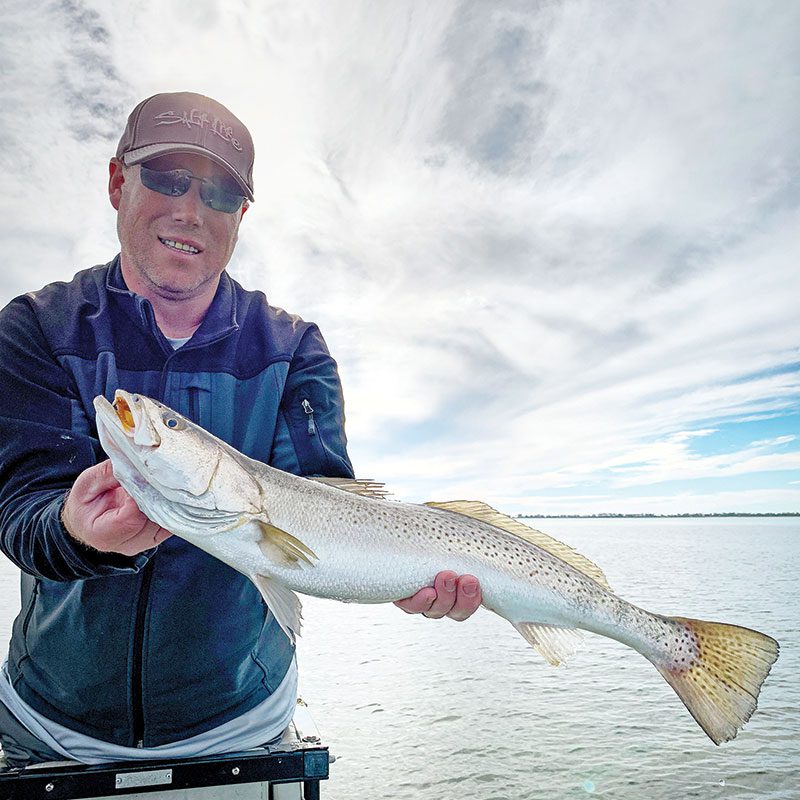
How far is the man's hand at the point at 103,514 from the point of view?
265 centimetres

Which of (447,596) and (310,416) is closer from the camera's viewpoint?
(447,596)

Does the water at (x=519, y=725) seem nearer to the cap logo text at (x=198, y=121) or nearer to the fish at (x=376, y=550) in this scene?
the fish at (x=376, y=550)

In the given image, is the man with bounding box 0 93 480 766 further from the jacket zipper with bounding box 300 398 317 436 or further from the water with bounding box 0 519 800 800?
the water with bounding box 0 519 800 800

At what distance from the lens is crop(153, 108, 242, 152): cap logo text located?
370cm

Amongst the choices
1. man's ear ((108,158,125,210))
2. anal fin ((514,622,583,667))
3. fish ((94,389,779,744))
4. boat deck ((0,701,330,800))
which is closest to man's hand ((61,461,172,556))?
fish ((94,389,779,744))

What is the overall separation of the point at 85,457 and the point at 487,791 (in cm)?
911

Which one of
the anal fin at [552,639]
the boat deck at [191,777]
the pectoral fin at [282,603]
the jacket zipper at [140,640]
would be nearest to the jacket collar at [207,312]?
the jacket zipper at [140,640]

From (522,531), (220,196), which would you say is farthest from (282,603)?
(220,196)

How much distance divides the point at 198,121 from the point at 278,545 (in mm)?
2404

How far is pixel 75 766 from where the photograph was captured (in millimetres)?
3434

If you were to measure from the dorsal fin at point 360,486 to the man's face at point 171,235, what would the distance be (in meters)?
1.40

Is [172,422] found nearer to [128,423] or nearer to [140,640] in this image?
[128,423]

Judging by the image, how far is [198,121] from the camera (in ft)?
12.2

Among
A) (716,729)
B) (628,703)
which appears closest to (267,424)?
(716,729)
